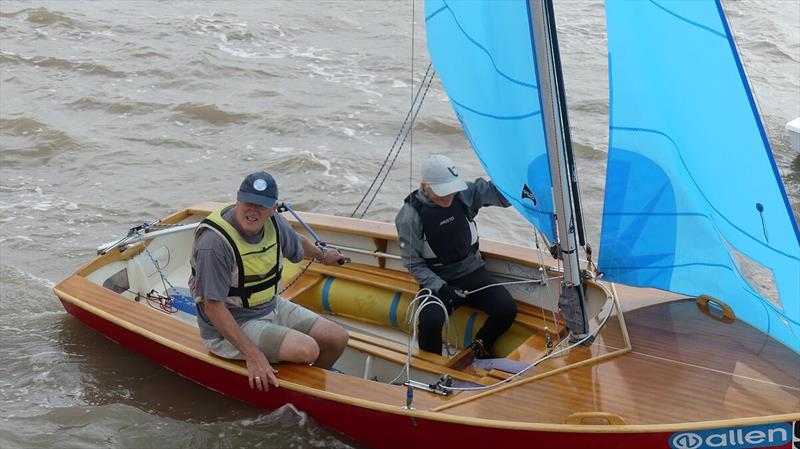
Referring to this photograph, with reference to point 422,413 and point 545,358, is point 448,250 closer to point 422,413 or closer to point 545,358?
point 545,358

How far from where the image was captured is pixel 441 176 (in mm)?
4234

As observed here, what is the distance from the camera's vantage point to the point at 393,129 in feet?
30.3

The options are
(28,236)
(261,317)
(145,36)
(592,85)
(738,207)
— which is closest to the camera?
(738,207)

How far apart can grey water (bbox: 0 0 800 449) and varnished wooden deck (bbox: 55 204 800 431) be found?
49cm

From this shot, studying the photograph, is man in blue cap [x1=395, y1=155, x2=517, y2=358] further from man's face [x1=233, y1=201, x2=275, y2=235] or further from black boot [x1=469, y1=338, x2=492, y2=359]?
man's face [x1=233, y1=201, x2=275, y2=235]

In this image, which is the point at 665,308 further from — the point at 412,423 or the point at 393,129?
the point at 393,129

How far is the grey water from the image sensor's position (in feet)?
15.5

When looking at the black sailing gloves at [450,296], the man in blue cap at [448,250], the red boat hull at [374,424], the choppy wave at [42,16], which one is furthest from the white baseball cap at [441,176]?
the choppy wave at [42,16]

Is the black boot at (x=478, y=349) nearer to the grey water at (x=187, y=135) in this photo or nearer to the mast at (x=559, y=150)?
the mast at (x=559, y=150)

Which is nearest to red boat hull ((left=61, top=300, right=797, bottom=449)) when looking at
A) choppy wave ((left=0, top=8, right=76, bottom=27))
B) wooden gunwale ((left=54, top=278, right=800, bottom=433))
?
wooden gunwale ((left=54, top=278, right=800, bottom=433))

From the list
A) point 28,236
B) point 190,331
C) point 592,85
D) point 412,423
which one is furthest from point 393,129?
point 412,423

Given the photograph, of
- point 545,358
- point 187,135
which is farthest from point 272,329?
point 187,135

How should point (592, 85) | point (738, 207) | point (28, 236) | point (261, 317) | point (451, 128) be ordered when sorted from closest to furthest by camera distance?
point (738, 207)
point (261, 317)
point (28, 236)
point (451, 128)
point (592, 85)

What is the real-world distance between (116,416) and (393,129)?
206 inches
